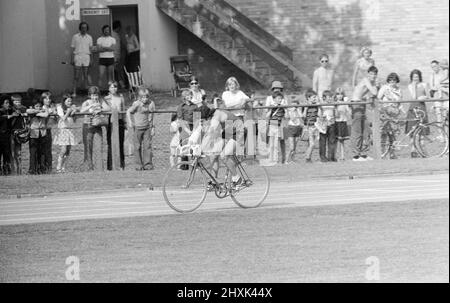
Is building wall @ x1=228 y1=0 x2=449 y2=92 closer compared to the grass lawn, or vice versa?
the grass lawn

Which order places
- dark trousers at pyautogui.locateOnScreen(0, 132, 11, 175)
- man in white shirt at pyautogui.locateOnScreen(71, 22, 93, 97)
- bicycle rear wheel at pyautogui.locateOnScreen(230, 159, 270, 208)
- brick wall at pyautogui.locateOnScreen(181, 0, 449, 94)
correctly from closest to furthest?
1. bicycle rear wheel at pyautogui.locateOnScreen(230, 159, 270, 208)
2. dark trousers at pyautogui.locateOnScreen(0, 132, 11, 175)
3. man in white shirt at pyautogui.locateOnScreen(71, 22, 93, 97)
4. brick wall at pyautogui.locateOnScreen(181, 0, 449, 94)

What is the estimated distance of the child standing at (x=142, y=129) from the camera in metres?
24.6

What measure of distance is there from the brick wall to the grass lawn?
1844 centimetres

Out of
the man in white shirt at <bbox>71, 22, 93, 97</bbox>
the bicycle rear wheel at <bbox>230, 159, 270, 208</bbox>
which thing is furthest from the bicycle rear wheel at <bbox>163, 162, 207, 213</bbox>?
the man in white shirt at <bbox>71, 22, 93, 97</bbox>

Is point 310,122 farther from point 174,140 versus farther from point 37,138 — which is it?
point 37,138

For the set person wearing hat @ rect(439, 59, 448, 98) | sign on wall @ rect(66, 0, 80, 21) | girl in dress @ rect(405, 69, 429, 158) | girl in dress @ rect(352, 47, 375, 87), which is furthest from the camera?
sign on wall @ rect(66, 0, 80, 21)

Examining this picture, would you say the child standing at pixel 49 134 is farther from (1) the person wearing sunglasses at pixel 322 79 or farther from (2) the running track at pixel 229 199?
(1) the person wearing sunglasses at pixel 322 79

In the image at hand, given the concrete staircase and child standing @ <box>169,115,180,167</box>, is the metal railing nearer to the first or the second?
child standing @ <box>169,115,180,167</box>

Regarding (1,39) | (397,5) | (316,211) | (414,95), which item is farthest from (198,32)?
(316,211)

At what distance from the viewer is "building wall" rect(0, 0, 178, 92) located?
2912 centimetres

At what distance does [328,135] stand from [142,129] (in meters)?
3.65

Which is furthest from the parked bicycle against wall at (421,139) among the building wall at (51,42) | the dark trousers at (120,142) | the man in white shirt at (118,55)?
the man in white shirt at (118,55)

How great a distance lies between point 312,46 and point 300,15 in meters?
0.97

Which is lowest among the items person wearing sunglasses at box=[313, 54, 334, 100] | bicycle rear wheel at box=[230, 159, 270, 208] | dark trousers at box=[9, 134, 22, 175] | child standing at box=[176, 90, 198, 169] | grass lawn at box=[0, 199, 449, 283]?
grass lawn at box=[0, 199, 449, 283]
